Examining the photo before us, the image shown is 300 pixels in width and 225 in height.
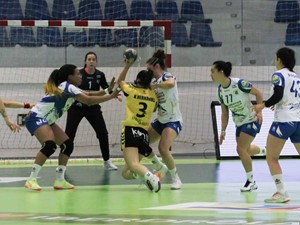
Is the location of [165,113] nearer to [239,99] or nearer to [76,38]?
[239,99]

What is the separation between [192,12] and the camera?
23.9m

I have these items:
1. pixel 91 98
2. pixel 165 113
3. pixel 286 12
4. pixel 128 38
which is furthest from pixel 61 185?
pixel 286 12

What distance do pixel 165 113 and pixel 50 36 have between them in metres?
8.84

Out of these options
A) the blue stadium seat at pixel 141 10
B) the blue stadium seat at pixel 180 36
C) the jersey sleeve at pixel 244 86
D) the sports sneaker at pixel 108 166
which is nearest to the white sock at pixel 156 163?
the jersey sleeve at pixel 244 86

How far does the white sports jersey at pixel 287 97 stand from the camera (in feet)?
40.6

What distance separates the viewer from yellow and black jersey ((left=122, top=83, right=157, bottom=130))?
13969mm

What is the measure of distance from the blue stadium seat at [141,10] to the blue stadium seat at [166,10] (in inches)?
7.7

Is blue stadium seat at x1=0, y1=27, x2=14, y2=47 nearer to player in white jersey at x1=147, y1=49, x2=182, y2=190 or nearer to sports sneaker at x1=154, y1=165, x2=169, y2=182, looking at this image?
player in white jersey at x1=147, y1=49, x2=182, y2=190

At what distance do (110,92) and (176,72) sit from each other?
27.9 feet

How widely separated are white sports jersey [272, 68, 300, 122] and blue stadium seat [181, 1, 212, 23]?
1150 centimetres

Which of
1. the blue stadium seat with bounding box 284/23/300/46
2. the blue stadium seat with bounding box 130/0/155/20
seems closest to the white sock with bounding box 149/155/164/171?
the blue stadium seat with bounding box 130/0/155/20

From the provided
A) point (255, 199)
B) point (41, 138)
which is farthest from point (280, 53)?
point (41, 138)

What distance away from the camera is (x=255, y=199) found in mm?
12914

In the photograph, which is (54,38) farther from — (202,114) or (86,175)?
(86,175)
